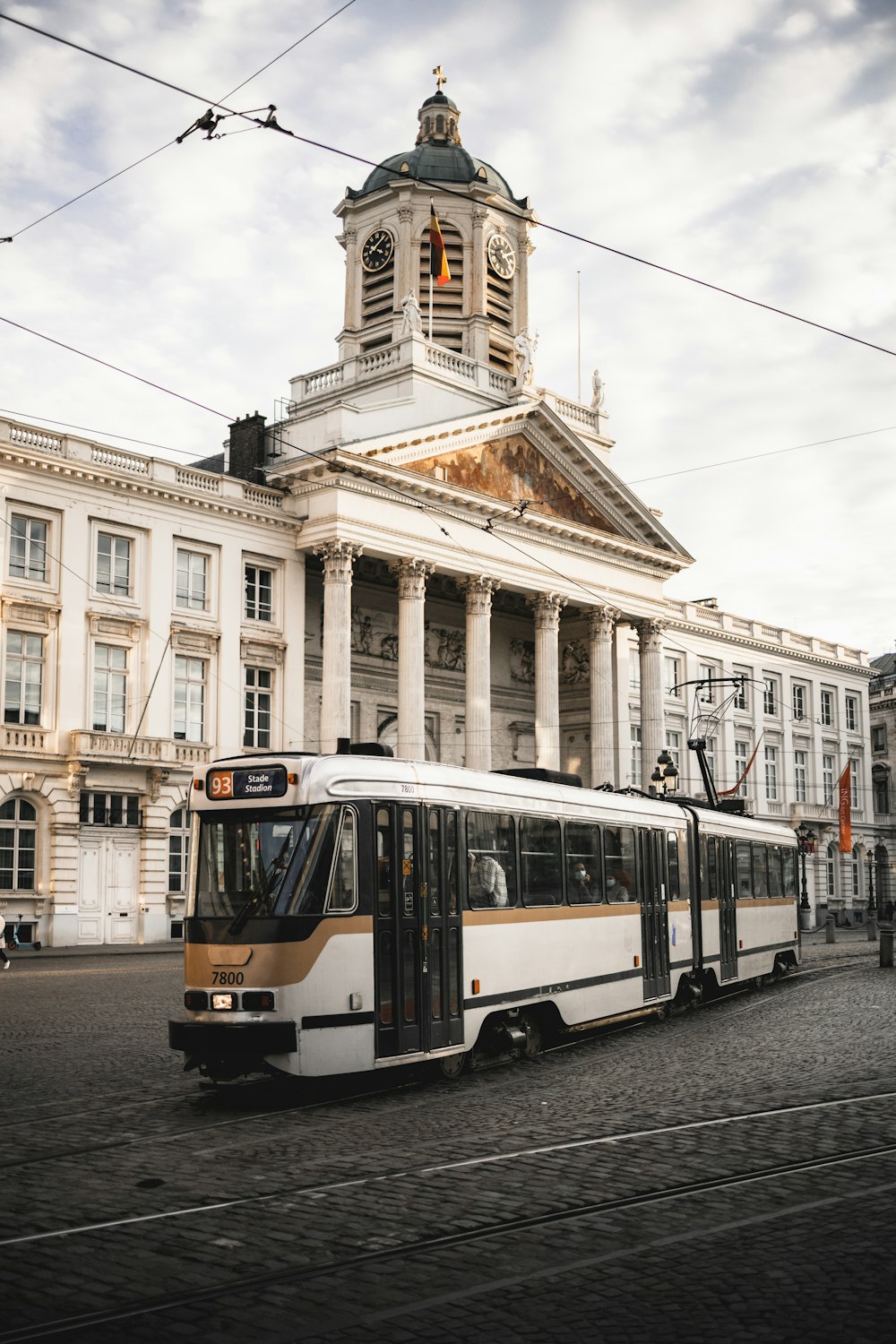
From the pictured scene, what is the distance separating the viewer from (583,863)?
16.2 metres

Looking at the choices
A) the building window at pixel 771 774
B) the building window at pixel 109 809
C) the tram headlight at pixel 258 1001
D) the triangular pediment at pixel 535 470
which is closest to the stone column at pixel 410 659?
the triangular pediment at pixel 535 470

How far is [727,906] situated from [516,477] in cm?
2834

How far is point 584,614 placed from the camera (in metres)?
53.3

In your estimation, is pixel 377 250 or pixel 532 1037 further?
pixel 377 250

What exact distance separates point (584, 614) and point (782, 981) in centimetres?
2888

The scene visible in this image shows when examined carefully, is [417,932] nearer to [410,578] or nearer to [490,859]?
[490,859]

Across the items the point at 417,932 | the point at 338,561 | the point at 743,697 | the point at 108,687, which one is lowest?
the point at 417,932

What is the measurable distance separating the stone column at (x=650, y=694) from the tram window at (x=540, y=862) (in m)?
38.3

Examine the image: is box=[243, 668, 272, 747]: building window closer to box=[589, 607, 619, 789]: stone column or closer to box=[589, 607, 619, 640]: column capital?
box=[589, 607, 619, 789]: stone column

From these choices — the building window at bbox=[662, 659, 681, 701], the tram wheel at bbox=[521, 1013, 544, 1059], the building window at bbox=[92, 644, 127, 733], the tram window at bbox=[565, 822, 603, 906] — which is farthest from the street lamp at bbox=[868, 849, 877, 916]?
the tram wheel at bbox=[521, 1013, 544, 1059]

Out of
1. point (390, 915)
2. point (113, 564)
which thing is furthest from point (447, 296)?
point (390, 915)

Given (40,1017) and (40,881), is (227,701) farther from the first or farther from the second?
(40,1017)

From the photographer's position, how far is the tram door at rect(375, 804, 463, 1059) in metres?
12.3

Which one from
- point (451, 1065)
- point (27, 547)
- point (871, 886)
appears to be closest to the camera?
point (451, 1065)
